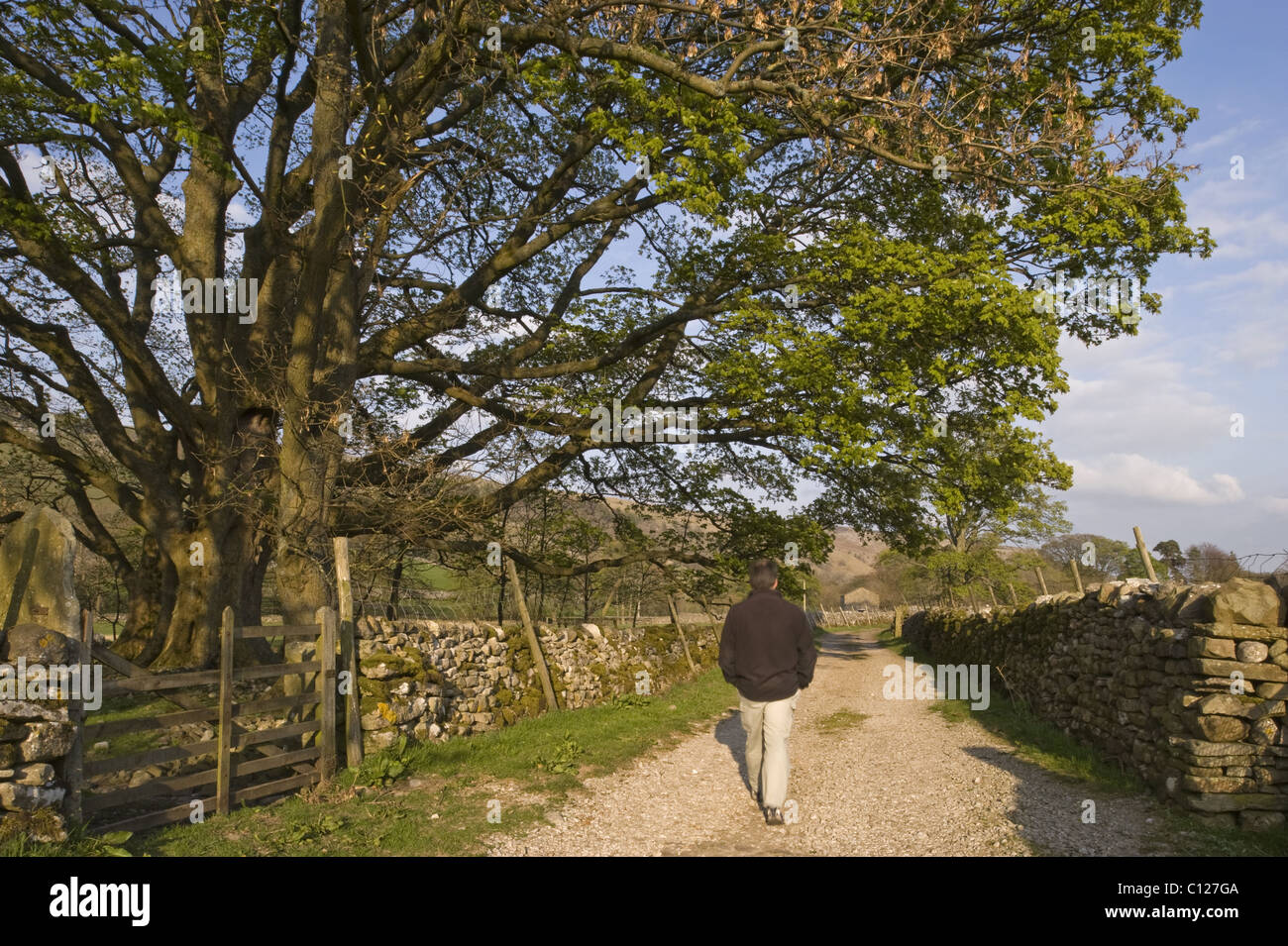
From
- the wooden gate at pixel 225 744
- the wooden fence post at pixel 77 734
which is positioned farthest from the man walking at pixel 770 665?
the wooden fence post at pixel 77 734

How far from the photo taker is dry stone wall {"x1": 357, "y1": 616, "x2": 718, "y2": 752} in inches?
327

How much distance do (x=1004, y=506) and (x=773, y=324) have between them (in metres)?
4.31

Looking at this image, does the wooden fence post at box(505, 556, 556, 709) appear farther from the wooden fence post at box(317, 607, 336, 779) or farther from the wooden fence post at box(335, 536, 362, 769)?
the wooden fence post at box(317, 607, 336, 779)

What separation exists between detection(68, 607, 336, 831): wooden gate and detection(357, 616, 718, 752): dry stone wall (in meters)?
0.77

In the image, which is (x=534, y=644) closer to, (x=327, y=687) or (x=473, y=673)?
(x=473, y=673)

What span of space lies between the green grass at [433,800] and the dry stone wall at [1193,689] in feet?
16.1

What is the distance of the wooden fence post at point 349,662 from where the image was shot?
24.5 feet

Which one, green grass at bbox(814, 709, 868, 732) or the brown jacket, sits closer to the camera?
the brown jacket

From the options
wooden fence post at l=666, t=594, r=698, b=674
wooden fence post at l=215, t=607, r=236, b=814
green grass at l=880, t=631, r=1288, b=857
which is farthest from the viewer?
wooden fence post at l=666, t=594, r=698, b=674

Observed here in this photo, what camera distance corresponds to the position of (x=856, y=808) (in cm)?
670

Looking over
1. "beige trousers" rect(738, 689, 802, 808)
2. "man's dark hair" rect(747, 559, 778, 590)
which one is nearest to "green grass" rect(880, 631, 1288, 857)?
"beige trousers" rect(738, 689, 802, 808)

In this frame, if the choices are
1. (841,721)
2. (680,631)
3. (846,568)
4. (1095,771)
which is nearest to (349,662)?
(1095,771)

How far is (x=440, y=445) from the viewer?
14.0 m
